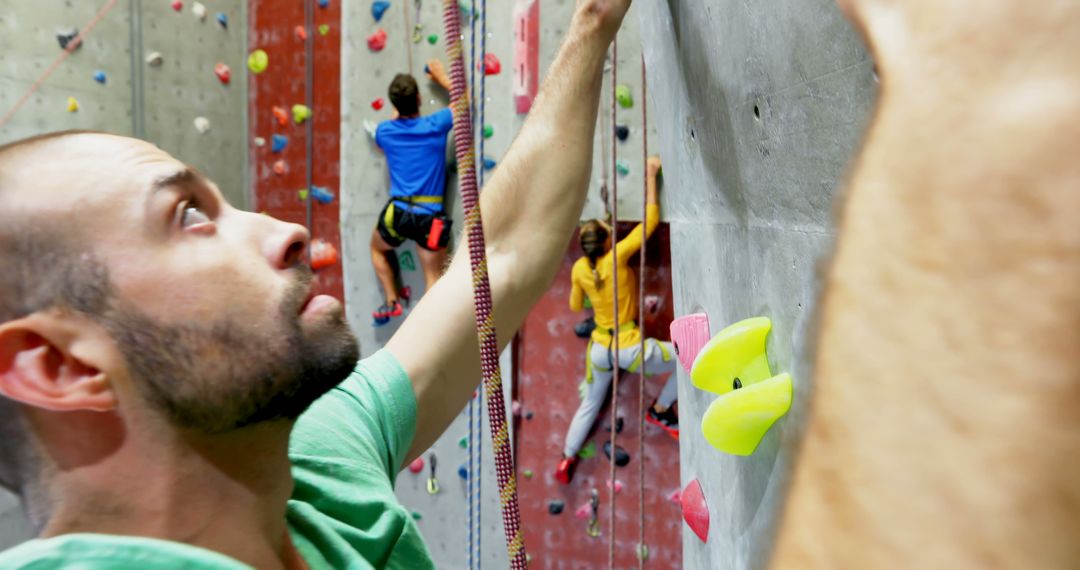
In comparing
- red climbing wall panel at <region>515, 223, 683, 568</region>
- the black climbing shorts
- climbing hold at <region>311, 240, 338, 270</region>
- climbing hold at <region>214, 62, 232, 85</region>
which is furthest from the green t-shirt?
climbing hold at <region>214, 62, 232, 85</region>

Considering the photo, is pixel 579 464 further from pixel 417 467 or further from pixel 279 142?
pixel 279 142

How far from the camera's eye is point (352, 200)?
3834 millimetres

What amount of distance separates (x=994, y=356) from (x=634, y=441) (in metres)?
3.14

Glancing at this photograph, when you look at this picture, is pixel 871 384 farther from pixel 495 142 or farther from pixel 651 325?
pixel 495 142

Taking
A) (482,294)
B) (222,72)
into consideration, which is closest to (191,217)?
(482,294)

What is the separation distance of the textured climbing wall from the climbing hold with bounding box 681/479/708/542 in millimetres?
17

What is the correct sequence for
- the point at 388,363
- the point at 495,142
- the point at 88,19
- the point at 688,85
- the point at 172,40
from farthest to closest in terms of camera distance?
the point at 172,40
the point at 88,19
the point at 495,142
the point at 388,363
the point at 688,85

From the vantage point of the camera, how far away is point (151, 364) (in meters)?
0.74

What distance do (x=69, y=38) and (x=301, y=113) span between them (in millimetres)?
1155

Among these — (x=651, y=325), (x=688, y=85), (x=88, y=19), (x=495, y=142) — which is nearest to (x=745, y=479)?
(x=688, y=85)

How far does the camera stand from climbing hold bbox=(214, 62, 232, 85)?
4766mm

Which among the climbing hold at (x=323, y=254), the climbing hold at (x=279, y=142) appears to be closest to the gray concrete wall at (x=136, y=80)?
the climbing hold at (x=279, y=142)

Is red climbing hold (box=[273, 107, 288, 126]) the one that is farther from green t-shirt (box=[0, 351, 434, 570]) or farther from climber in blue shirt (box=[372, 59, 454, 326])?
green t-shirt (box=[0, 351, 434, 570])

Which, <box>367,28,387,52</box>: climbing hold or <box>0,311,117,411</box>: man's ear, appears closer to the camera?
<box>0,311,117,411</box>: man's ear
